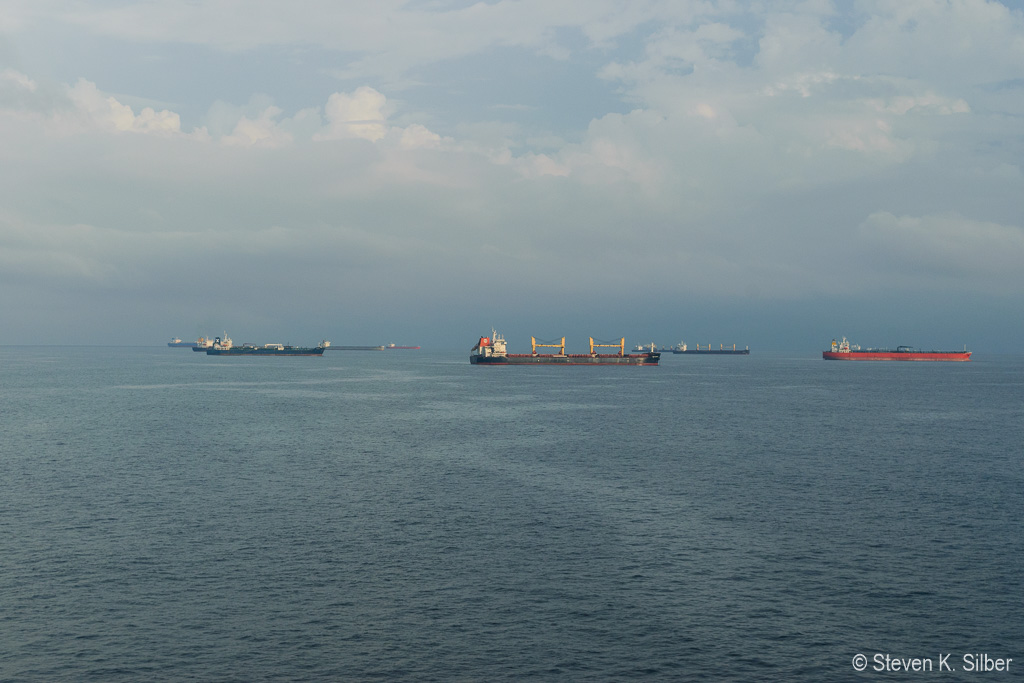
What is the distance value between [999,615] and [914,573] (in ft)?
18.1

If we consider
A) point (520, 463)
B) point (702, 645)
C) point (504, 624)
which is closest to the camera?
point (702, 645)

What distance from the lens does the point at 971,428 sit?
4058 inches

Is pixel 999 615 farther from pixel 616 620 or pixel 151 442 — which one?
pixel 151 442

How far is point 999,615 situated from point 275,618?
33835 mm

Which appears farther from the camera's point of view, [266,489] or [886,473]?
[886,473]

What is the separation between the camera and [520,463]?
244 feet

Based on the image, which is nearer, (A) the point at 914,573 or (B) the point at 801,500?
(A) the point at 914,573

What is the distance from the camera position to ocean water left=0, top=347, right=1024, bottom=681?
30.2 meters

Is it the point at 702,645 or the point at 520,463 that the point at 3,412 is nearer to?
the point at 520,463

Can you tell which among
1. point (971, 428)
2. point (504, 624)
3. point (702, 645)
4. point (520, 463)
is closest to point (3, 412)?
point (520, 463)

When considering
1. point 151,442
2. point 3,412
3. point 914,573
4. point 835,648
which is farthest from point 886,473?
point 3,412

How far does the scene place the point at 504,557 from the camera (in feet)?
139

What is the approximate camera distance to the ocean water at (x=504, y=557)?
3025 centimetres

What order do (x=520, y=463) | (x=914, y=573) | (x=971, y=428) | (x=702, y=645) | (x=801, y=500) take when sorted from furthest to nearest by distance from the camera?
1. (x=971, y=428)
2. (x=520, y=463)
3. (x=801, y=500)
4. (x=914, y=573)
5. (x=702, y=645)
